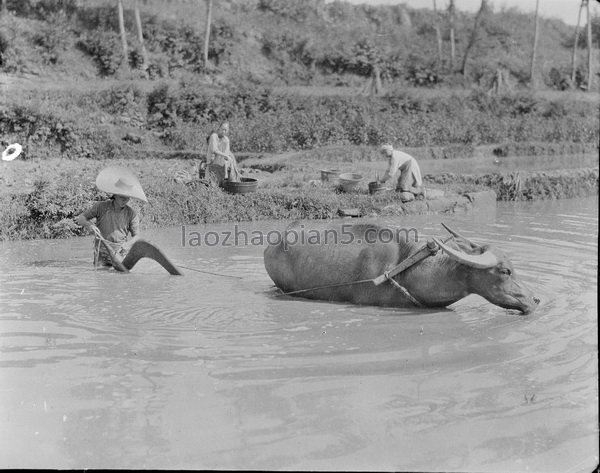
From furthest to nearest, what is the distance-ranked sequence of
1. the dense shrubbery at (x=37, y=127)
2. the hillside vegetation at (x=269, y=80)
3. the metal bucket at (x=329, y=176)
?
the hillside vegetation at (x=269, y=80)
the dense shrubbery at (x=37, y=127)
the metal bucket at (x=329, y=176)

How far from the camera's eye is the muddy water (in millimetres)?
3834

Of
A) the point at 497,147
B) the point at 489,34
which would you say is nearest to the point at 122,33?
the point at 497,147

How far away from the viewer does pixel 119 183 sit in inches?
292

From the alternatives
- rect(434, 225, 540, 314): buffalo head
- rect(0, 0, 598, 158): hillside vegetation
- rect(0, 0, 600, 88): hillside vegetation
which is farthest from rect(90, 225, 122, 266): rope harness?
rect(0, 0, 600, 88): hillside vegetation

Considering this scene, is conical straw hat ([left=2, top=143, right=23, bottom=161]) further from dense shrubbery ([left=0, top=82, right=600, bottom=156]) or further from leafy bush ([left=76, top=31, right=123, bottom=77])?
leafy bush ([left=76, top=31, right=123, bottom=77])

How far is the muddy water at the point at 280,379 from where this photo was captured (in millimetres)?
3834

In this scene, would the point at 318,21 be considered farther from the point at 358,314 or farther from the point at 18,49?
the point at 358,314

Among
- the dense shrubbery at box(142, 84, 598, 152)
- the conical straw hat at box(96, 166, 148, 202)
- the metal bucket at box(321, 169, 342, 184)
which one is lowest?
the metal bucket at box(321, 169, 342, 184)

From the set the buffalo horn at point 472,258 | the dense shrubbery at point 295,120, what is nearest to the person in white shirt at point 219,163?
the dense shrubbery at point 295,120

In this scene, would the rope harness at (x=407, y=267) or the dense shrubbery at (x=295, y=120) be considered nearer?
the rope harness at (x=407, y=267)

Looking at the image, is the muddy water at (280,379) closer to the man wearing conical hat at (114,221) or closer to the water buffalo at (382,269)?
the water buffalo at (382,269)

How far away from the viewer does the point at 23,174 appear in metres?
13.9

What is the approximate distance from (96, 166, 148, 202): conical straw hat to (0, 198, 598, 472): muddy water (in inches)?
32.8

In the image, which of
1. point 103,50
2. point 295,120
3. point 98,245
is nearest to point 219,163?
point 98,245
